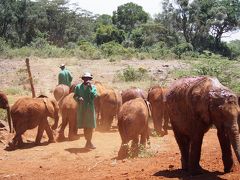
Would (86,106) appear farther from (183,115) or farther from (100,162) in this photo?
(183,115)

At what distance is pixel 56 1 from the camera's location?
59844 mm

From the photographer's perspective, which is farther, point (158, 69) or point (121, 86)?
point (158, 69)

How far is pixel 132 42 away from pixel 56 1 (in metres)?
14.4

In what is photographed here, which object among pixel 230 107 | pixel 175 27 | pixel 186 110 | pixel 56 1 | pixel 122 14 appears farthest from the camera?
pixel 122 14

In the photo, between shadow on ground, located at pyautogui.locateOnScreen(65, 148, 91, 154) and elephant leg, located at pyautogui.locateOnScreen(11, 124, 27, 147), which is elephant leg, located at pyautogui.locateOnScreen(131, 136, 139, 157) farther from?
elephant leg, located at pyautogui.locateOnScreen(11, 124, 27, 147)

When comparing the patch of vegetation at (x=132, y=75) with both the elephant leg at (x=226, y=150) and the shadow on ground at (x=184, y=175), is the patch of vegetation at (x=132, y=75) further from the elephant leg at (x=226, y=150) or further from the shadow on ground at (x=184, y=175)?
the elephant leg at (x=226, y=150)

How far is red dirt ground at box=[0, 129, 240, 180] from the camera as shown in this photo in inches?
310

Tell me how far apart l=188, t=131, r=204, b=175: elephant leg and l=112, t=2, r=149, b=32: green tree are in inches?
2258

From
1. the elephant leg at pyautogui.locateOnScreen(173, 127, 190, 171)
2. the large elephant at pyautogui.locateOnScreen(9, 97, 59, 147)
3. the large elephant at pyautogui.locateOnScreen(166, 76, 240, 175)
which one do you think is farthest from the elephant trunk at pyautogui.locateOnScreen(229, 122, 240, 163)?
the large elephant at pyautogui.locateOnScreen(9, 97, 59, 147)

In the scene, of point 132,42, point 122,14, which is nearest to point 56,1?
point 122,14

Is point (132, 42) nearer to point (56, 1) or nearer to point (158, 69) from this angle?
point (56, 1)

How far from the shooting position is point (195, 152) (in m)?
6.93

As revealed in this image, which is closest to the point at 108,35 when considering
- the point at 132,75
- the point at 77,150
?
the point at 132,75

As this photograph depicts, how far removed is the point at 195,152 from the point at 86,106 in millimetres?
5388
